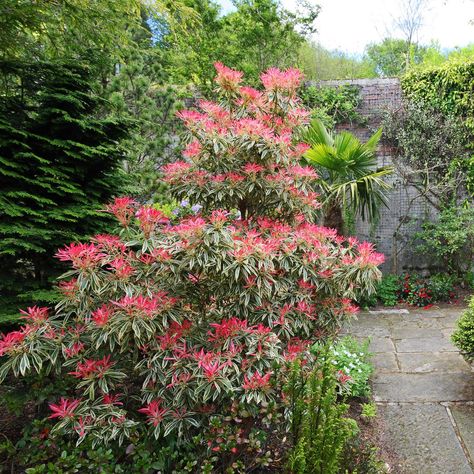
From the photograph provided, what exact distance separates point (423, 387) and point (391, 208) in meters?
3.52

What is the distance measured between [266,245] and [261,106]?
0.93 metres

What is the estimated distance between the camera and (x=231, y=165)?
2.23m

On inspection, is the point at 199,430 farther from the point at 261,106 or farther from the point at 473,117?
the point at 473,117

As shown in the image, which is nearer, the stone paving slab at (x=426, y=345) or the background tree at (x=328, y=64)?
the stone paving slab at (x=426, y=345)

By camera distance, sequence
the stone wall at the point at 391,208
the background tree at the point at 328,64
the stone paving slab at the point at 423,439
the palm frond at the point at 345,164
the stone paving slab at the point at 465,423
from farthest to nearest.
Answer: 1. the background tree at the point at 328,64
2. the stone wall at the point at 391,208
3. the palm frond at the point at 345,164
4. the stone paving slab at the point at 465,423
5. the stone paving slab at the point at 423,439

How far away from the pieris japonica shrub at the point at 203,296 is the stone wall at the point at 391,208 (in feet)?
12.7

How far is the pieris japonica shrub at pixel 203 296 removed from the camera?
66.2 inches

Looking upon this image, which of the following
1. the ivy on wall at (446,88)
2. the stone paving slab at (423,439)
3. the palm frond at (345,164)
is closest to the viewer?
the stone paving slab at (423,439)

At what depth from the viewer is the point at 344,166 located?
15.4 ft

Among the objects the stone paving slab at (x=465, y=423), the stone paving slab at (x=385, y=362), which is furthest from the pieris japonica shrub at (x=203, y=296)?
the stone paving slab at (x=385, y=362)

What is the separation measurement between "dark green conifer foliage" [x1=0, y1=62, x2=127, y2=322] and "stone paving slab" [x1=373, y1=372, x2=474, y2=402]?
231 cm

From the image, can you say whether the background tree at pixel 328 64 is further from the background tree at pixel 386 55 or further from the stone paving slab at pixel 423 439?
the stone paving slab at pixel 423 439

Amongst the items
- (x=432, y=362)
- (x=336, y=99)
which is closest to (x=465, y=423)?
(x=432, y=362)

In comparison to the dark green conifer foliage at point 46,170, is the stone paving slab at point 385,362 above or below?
below
